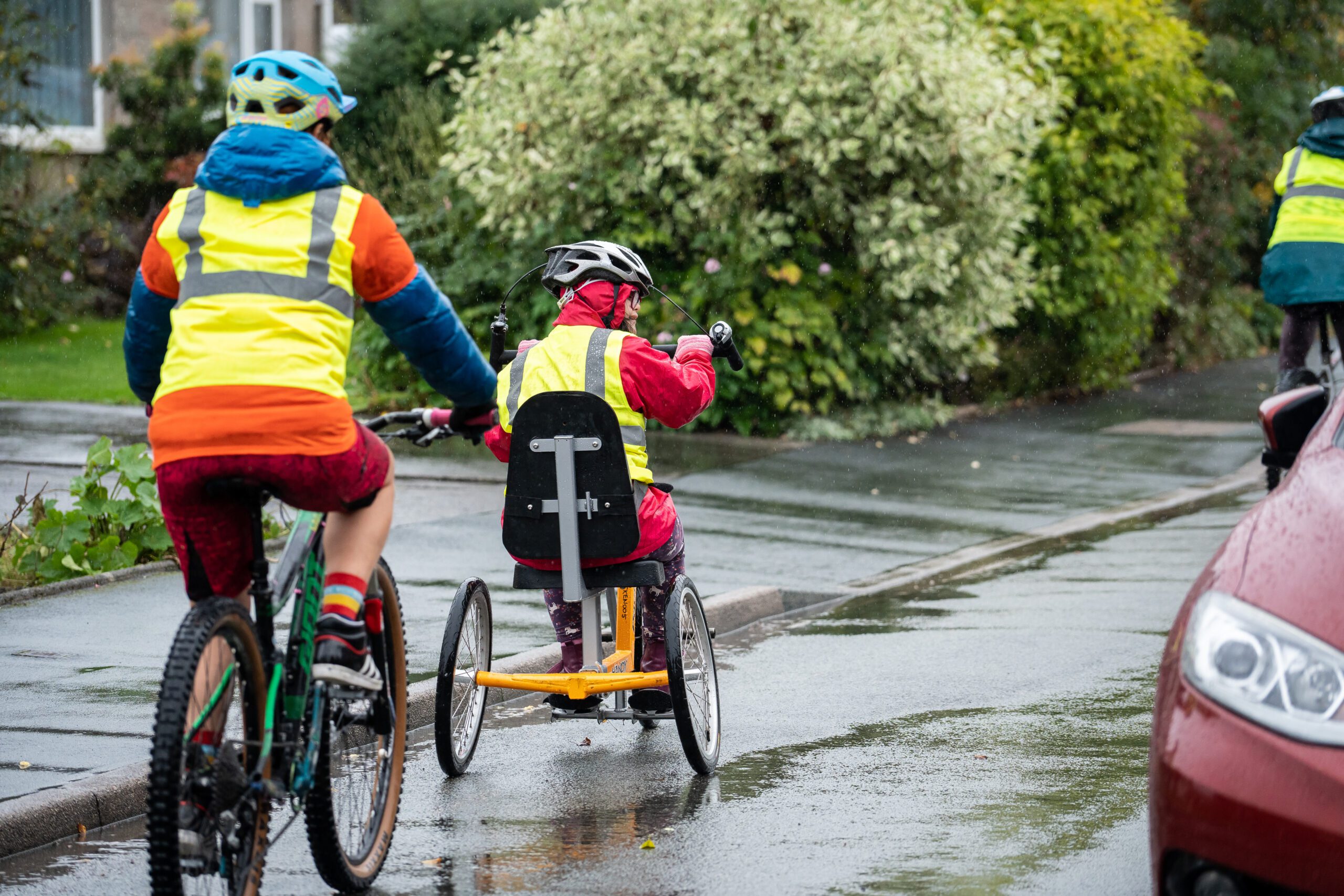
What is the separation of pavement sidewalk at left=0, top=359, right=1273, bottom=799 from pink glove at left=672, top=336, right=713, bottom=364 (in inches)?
71.3

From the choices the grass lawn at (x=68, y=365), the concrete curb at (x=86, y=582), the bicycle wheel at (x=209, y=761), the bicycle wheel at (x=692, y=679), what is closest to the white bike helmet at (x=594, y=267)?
the bicycle wheel at (x=692, y=679)

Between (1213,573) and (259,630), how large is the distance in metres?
2.08

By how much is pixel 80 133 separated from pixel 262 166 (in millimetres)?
18949

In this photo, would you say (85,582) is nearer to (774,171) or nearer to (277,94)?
(277,94)

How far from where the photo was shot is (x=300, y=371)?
398 cm

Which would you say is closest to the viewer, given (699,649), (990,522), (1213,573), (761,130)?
(1213,573)

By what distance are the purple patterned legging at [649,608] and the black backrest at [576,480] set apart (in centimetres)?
35

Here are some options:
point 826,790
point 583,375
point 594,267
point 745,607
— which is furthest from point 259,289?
point 745,607

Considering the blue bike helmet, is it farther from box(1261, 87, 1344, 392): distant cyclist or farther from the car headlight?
box(1261, 87, 1344, 392): distant cyclist

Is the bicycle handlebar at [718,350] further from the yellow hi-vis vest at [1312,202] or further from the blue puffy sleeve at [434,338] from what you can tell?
the yellow hi-vis vest at [1312,202]

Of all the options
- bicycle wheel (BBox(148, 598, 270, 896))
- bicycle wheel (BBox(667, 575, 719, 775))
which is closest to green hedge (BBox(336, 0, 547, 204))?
bicycle wheel (BBox(667, 575, 719, 775))

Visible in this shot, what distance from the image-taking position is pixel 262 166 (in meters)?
4.05

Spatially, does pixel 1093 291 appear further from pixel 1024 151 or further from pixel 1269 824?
pixel 1269 824

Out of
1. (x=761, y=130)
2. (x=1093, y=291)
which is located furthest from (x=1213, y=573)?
(x=1093, y=291)
